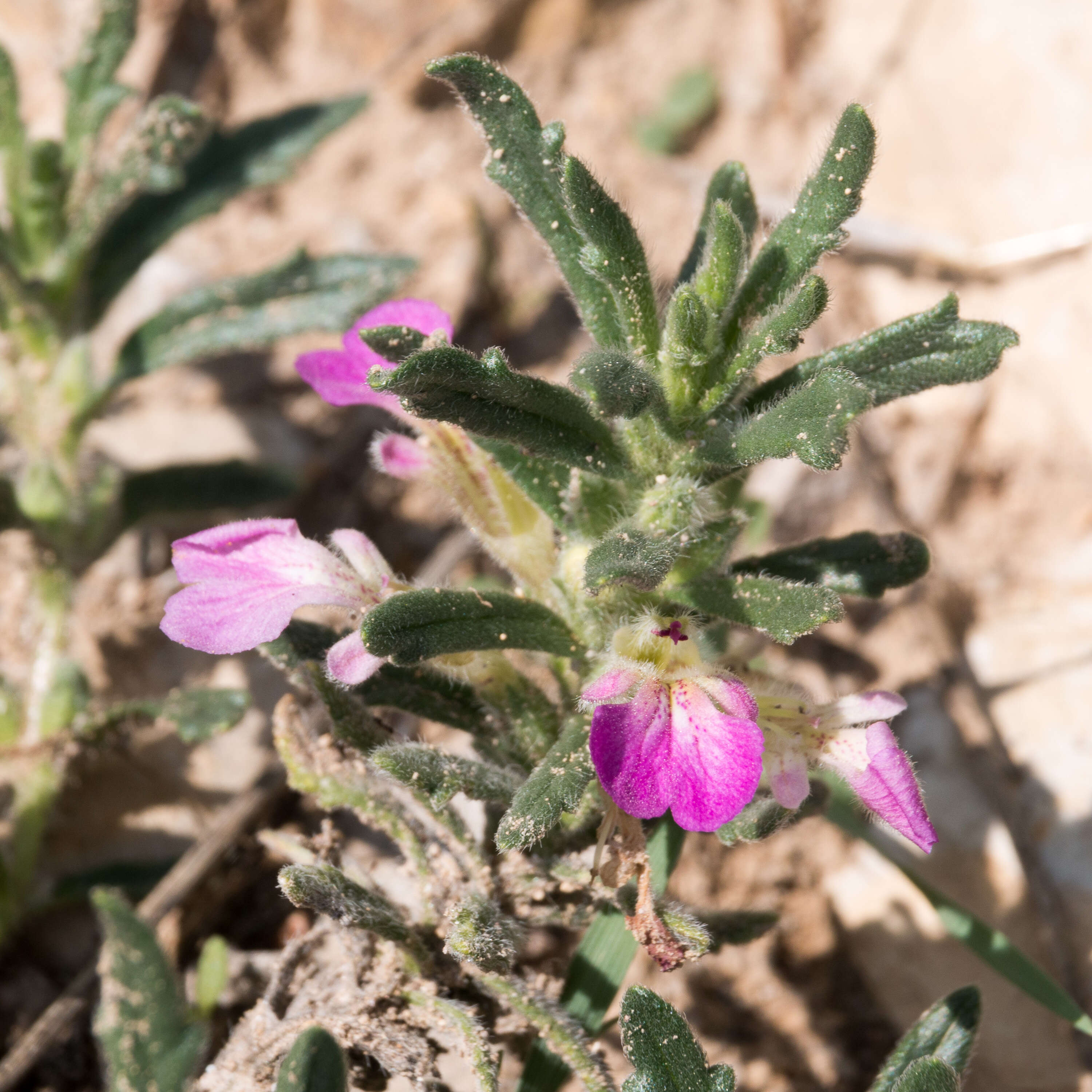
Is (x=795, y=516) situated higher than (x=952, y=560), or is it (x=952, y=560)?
(x=795, y=516)

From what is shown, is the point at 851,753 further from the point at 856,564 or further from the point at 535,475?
the point at 535,475

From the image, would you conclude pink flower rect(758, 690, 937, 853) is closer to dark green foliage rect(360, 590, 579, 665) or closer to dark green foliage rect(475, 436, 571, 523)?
dark green foliage rect(360, 590, 579, 665)

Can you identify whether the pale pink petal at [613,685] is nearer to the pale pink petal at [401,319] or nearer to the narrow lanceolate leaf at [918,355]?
the narrow lanceolate leaf at [918,355]

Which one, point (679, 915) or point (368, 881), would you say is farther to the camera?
point (368, 881)

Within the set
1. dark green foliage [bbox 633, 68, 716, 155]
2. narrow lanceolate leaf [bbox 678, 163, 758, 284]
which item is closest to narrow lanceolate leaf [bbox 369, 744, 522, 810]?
narrow lanceolate leaf [bbox 678, 163, 758, 284]

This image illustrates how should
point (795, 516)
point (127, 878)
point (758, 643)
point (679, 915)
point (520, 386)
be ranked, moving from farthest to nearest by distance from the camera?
point (795, 516), point (758, 643), point (127, 878), point (679, 915), point (520, 386)

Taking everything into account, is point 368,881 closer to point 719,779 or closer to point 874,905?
point 719,779

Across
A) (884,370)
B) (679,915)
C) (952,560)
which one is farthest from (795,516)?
(679,915)

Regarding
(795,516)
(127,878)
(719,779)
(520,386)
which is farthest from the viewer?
(795,516)

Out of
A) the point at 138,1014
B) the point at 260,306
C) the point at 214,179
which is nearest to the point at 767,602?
the point at 138,1014
